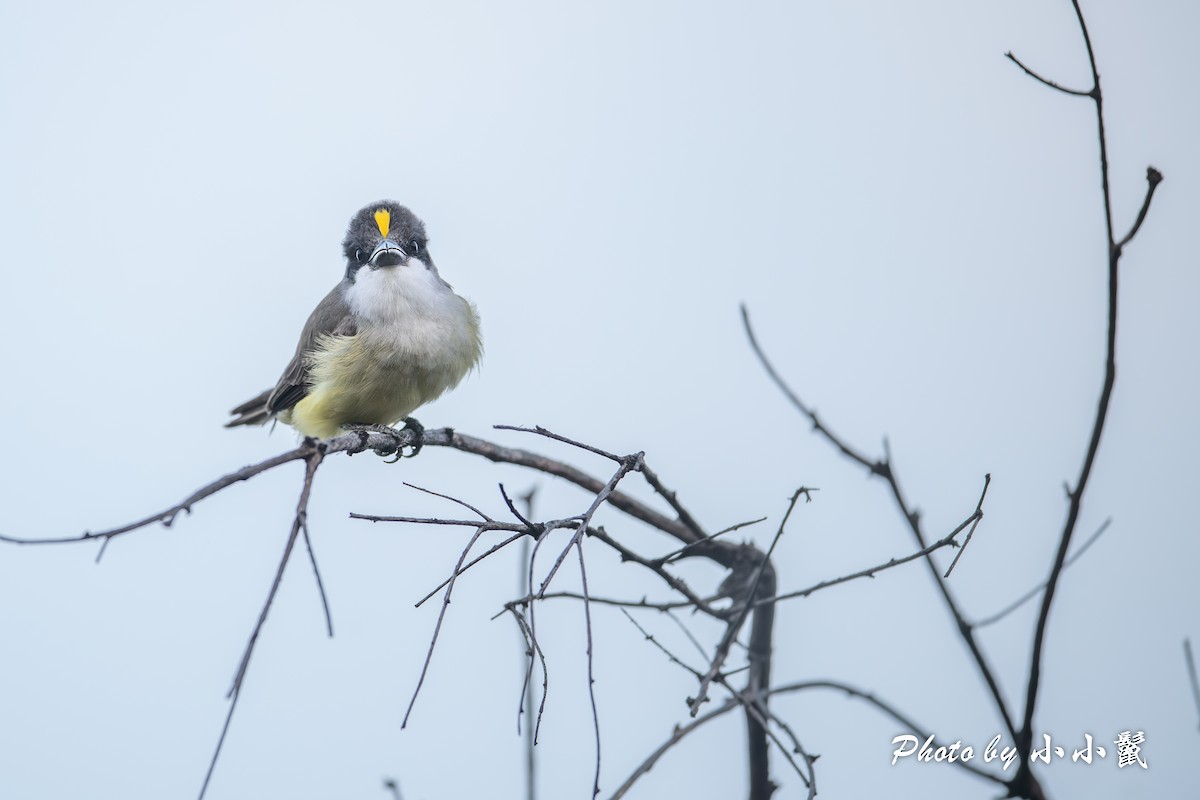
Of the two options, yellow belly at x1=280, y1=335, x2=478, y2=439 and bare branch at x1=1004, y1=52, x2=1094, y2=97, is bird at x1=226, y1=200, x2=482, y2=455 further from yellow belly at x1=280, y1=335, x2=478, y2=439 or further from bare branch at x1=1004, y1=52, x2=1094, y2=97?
bare branch at x1=1004, y1=52, x2=1094, y2=97

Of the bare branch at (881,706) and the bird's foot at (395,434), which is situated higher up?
the bird's foot at (395,434)

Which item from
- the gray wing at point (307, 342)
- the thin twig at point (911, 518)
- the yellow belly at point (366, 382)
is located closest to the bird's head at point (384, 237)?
the gray wing at point (307, 342)

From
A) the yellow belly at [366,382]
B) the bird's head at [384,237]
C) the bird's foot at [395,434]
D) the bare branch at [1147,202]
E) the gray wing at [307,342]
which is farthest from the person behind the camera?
the bird's head at [384,237]

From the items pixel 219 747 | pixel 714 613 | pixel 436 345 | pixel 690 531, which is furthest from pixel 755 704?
pixel 436 345

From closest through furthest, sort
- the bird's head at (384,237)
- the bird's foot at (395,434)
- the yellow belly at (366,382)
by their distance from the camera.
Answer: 1. the bird's foot at (395,434)
2. the yellow belly at (366,382)
3. the bird's head at (384,237)

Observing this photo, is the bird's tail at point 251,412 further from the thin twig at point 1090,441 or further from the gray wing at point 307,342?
the thin twig at point 1090,441

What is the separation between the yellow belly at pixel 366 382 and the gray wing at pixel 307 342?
0.20 ft

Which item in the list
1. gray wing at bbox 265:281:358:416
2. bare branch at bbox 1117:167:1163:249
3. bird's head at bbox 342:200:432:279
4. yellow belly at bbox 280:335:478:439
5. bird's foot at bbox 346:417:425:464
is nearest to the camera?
bare branch at bbox 1117:167:1163:249

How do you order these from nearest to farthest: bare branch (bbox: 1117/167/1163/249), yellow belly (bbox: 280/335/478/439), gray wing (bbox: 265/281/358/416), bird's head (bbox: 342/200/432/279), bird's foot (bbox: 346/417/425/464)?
bare branch (bbox: 1117/167/1163/249) < bird's foot (bbox: 346/417/425/464) < yellow belly (bbox: 280/335/478/439) < gray wing (bbox: 265/281/358/416) < bird's head (bbox: 342/200/432/279)

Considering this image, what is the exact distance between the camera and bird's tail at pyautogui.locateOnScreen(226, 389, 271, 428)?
4.96m

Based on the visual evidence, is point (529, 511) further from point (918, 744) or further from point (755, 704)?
point (918, 744)

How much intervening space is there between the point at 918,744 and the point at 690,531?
91 centimetres

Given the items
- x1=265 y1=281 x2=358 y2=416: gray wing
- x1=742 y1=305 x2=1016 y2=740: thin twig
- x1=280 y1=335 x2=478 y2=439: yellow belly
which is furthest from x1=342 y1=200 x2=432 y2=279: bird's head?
x1=742 y1=305 x2=1016 y2=740: thin twig

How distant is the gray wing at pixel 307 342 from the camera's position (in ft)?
15.0
